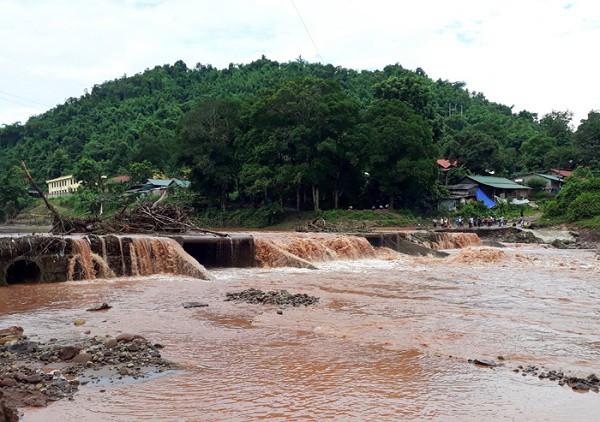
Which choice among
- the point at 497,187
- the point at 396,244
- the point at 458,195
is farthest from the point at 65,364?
the point at 497,187

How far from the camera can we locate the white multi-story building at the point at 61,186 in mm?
75750

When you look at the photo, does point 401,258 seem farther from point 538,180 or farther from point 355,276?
point 538,180

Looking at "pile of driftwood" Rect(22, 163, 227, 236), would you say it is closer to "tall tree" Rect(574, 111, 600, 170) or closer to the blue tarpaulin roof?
the blue tarpaulin roof

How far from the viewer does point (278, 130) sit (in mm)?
41219

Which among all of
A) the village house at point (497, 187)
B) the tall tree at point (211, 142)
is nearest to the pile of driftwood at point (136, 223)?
the tall tree at point (211, 142)

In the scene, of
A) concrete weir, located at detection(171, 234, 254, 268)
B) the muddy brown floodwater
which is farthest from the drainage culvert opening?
concrete weir, located at detection(171, 234, 254, 268)

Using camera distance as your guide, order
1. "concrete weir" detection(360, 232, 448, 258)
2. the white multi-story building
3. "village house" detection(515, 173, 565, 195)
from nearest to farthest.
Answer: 1. "concrete weir" detection(360, 232, 448, 258)
2. "village house" detection(515, 173, 565, 195)
3. the white multi-story building

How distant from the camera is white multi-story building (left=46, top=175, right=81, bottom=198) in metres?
75.8

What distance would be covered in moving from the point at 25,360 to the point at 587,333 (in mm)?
9747

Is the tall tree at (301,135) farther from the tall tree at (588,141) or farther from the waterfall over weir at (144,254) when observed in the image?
the tall tree at (588,141)

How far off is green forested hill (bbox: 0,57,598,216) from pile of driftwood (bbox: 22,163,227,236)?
18211 mm

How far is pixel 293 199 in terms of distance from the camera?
47875mm

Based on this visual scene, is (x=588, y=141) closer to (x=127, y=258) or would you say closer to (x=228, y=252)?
(x=228, y=252)

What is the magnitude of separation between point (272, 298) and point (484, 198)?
1830 inches
